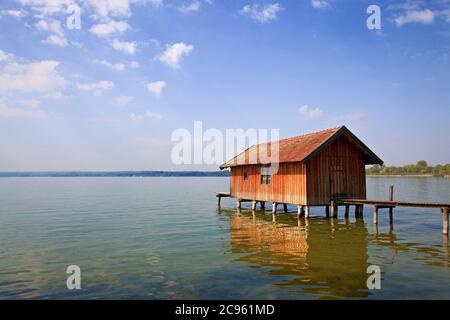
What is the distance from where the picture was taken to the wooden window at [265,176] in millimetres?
29739

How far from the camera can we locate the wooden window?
29.7 metres

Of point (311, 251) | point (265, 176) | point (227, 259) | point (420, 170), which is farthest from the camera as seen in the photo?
point (420, 170)

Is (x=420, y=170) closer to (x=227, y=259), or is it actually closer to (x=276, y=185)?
(x=276, y=185)

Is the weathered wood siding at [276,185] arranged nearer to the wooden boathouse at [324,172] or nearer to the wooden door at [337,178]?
the wooden boathouse at [324,172]

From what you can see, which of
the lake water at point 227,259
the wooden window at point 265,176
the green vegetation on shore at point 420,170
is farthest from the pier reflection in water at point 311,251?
the green vegetation on shore at point 420,170

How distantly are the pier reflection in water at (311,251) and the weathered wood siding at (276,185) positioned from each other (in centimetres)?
191

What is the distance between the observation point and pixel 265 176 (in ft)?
99.5

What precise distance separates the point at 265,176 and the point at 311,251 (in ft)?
45.2

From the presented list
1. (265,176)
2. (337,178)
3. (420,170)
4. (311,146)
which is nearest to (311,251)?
(311,146)

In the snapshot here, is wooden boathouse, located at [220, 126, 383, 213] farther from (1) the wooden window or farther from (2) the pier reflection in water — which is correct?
(2) the pier reflection in water

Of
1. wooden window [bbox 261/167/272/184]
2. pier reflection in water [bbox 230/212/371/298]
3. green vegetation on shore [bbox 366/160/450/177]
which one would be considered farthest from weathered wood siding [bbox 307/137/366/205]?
green vegetation on shore [bbox 366/160/450/177]

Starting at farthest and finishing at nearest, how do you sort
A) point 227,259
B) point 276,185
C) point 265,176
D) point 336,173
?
point 265,176 < point 276,185 < point 336,173 < point 227,259

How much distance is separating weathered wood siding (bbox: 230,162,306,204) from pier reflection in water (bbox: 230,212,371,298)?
75.4 inches
